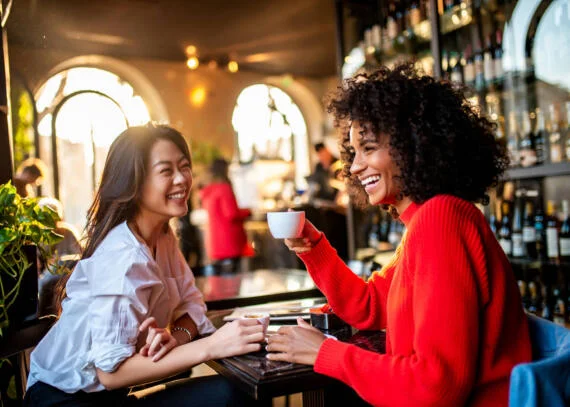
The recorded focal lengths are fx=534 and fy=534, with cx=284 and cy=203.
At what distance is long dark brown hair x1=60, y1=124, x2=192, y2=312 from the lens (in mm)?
1493

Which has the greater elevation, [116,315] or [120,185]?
[120,185]

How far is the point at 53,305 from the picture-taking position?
5.47 feet

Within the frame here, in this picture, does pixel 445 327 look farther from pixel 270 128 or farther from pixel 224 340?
pixel 270 128

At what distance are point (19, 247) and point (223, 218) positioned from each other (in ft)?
12.7

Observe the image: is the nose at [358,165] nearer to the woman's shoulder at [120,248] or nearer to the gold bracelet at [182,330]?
the woman's shoulder at [120,248]

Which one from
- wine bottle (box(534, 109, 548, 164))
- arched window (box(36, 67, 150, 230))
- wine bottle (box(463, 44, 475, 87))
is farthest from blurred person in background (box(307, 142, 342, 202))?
wine bottle (box(534, 109, 548, 164))

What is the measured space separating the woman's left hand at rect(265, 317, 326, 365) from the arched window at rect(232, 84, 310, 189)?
8.32 meters

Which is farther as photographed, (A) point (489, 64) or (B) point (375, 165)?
(A) point (489, 64)

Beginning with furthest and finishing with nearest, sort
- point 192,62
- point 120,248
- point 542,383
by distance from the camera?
point 192,62, point 120,248, point 542,383

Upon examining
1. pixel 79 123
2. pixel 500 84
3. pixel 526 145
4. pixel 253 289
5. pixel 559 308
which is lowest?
pixel 559 308

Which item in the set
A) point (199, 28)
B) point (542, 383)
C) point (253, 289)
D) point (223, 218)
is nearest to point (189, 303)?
point (253, 289)

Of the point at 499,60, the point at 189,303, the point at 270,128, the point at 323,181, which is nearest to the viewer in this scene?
the point at 189,303

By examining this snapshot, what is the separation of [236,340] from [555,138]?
2126 mm

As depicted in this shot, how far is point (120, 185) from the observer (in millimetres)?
1507
